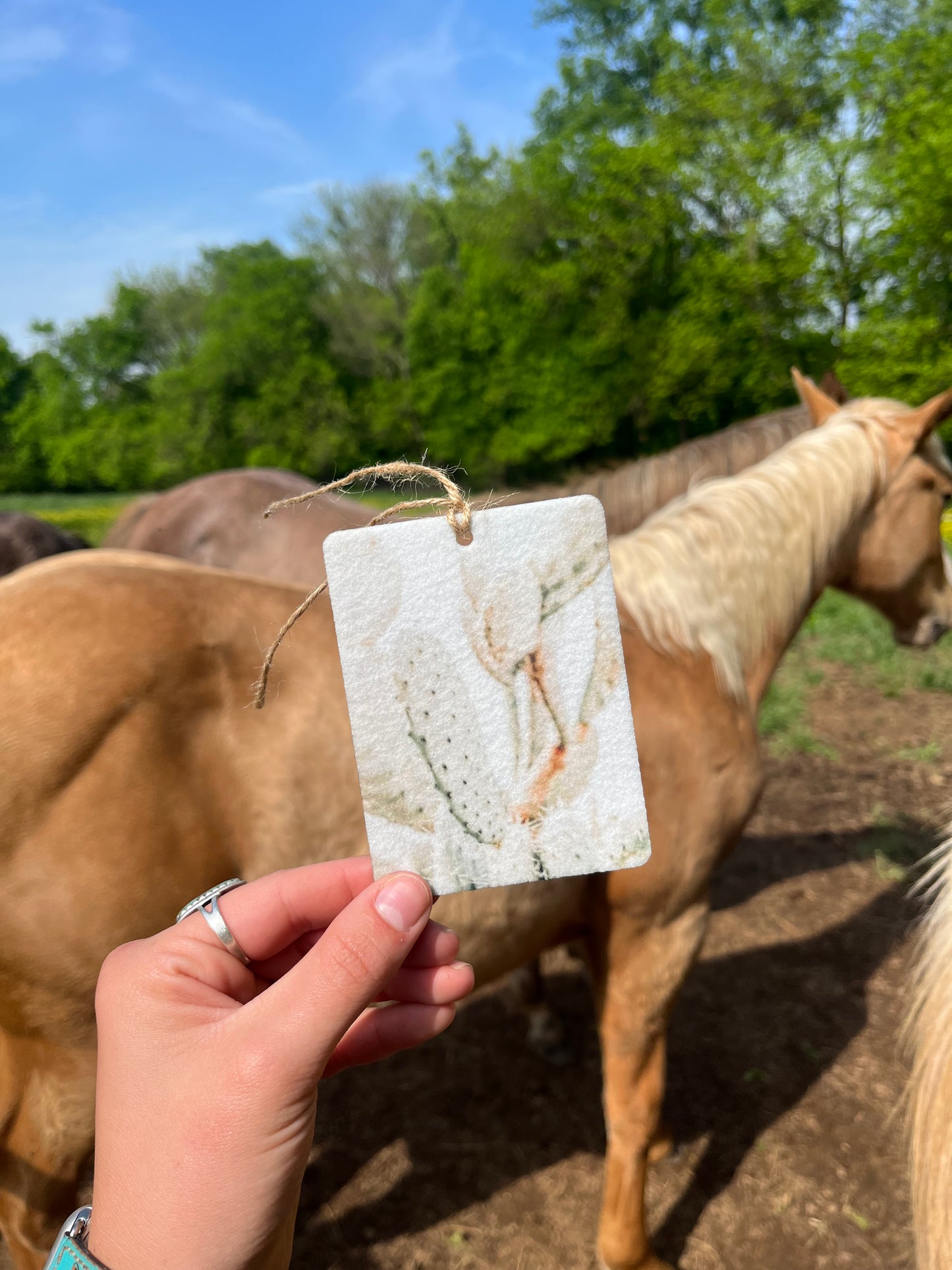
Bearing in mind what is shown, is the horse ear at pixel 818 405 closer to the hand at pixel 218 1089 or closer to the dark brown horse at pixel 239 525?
the dark brown horse at pixel 239 525

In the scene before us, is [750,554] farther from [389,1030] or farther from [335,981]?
[335,981]

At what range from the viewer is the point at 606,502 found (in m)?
2.37

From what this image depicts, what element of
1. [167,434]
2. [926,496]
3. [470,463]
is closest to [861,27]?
[470,463]

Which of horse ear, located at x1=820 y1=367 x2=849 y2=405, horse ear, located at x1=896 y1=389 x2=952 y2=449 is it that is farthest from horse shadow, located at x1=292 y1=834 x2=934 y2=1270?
horse ear, located at x1=820 y1=367 x2=849 y2=405

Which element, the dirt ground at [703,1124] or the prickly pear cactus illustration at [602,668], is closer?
the prickly pear cactus illustration at [602,668]

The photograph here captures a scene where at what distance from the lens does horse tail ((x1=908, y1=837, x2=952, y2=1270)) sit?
81cm

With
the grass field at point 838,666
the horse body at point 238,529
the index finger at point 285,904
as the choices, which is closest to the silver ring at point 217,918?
the index finger at point 285,904

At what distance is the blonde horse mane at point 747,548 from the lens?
6.24 ft

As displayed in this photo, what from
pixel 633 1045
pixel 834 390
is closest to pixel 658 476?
pixel 834 390

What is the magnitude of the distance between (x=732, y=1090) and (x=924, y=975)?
2095 mm

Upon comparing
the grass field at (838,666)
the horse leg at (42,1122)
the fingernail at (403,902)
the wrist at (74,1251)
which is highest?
the fingernail at (403,902)

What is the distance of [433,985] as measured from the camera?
886 mm

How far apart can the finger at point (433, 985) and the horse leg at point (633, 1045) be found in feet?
3.29

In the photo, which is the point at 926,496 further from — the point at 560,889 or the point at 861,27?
the point at 861,27
